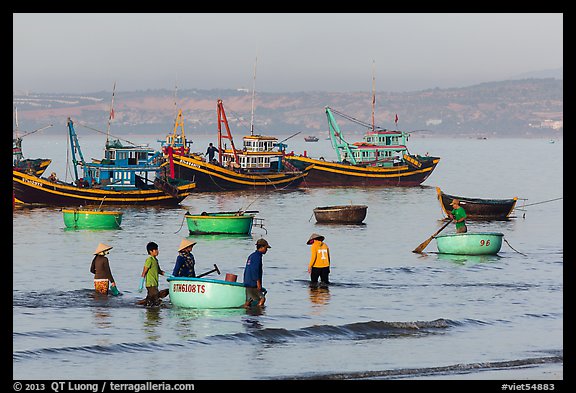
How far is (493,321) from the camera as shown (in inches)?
1289

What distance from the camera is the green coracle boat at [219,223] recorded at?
57438 mm

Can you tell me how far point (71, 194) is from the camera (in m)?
75.4

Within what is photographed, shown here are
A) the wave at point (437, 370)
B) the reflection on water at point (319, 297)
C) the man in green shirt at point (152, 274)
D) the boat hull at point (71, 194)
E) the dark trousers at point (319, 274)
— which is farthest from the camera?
the boat hull at point (71, 194)

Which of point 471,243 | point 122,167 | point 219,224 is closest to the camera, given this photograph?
point 471,243

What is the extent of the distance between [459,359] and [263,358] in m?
4.58

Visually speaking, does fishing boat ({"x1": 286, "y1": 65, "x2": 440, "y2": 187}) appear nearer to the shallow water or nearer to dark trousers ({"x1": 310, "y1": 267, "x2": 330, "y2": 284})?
the shallow water

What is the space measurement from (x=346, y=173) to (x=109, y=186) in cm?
3470

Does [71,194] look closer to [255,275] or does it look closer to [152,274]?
[152,274]

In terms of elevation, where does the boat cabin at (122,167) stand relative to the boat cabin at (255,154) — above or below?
below

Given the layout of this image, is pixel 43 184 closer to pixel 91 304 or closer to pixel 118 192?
pixel 118 192

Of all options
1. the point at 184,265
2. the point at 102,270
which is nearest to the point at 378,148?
the point at 102,270

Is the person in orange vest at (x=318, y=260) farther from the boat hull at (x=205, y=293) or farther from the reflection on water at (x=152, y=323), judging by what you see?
the reflection on water at (x=152, y=323)

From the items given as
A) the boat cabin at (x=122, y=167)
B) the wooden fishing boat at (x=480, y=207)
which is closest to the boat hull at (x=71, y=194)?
the boat cabin at (x=122, y=167)

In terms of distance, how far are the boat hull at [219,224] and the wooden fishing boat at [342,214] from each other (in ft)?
33.4
